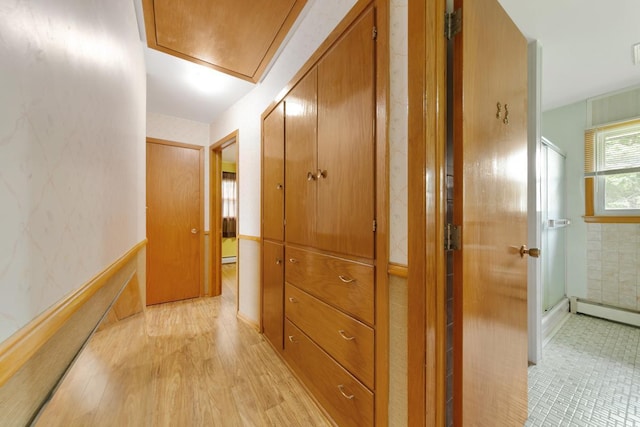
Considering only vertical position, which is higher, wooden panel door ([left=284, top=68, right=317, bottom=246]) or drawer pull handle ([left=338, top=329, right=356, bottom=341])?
wooden panel door ([left=284, top=68, right=317, bottom=246])

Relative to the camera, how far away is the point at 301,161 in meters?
1.56

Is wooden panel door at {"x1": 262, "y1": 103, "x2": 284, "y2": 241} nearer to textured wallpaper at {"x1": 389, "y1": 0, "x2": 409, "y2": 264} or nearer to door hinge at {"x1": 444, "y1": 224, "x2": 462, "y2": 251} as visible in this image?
textured wallpaper at {"x1": 389, "y1": 0, "x2": 409, "y2": 264}

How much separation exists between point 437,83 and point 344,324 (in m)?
1.12

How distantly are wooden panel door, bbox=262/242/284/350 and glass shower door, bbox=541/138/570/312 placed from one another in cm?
227

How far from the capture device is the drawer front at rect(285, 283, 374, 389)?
3.49 ft

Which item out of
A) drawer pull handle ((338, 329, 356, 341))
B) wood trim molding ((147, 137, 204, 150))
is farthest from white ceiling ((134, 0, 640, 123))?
drawer pull handle ((338, 329, 356, 341))

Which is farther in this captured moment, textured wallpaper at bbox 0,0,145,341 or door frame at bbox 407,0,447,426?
door frame at bbox 407,0,447,426

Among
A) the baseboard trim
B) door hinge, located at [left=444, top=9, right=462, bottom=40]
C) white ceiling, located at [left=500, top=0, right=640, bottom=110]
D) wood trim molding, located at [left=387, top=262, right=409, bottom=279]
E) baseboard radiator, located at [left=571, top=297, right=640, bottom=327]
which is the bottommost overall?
the baseboard trim

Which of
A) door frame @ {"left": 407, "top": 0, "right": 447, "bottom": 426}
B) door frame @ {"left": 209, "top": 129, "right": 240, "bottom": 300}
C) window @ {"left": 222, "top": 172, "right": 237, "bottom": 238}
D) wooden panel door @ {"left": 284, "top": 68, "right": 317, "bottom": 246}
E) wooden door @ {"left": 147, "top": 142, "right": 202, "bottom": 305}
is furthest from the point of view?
window @ {"left": 222, "top": 172, "right": 237, "bottom": 238}

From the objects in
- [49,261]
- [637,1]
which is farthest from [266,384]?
[637,1]

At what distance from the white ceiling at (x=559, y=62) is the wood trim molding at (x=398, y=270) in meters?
1.78

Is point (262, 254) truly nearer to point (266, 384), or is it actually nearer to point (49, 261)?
point (266, 384)

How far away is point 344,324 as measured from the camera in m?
1.19

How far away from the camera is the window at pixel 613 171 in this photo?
2385 millimetres
